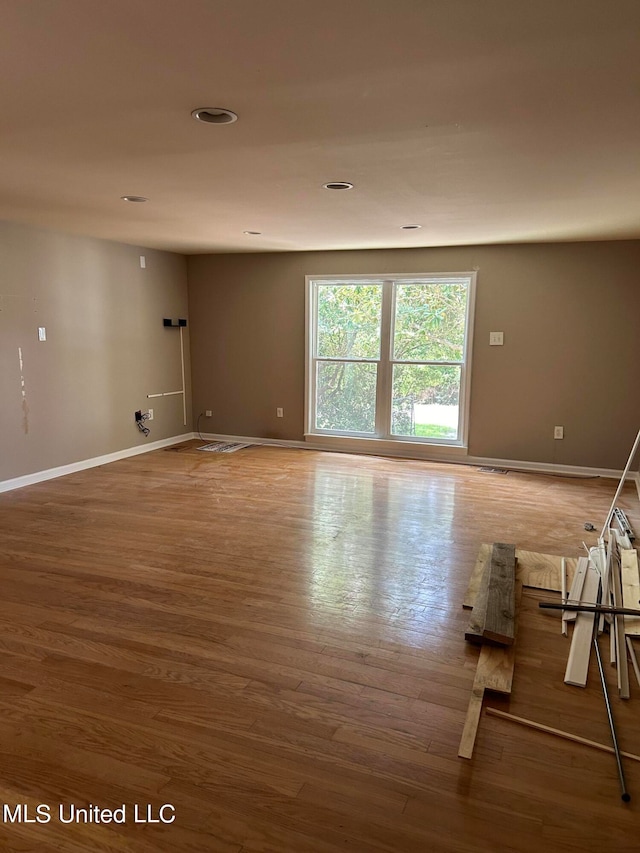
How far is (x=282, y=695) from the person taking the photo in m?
2.10

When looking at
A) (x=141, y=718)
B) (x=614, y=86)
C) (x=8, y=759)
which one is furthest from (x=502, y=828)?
(x=614, y=86)

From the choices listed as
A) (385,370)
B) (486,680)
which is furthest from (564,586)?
(385,370)

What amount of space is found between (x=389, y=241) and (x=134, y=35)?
4.06m

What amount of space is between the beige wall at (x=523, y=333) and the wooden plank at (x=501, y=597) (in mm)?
2580

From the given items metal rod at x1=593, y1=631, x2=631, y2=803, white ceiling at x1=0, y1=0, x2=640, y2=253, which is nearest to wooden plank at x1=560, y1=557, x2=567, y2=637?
metal rod at x1=593, y1=631, x2=631, y2=803

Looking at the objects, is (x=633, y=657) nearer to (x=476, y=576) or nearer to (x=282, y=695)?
(x=476, y=576)

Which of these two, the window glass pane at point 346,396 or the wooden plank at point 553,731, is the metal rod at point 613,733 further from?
the window glass pane at point 346,396

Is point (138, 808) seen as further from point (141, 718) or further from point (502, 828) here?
point (502, 828)

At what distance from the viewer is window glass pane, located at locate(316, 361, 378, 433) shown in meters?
6.32

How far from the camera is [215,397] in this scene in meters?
6.99

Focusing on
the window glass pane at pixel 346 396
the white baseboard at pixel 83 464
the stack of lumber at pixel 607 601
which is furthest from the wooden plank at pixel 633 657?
the white baseboard at pixel 83 464

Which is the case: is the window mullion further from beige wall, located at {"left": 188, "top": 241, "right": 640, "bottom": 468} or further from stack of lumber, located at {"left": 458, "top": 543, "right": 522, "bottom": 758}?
stack of lumber, located at {"left": 458, "top": 543, "right": 522, "bottom": 758}

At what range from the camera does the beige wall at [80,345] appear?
4.74 meters

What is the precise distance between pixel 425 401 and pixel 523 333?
1232 mm
